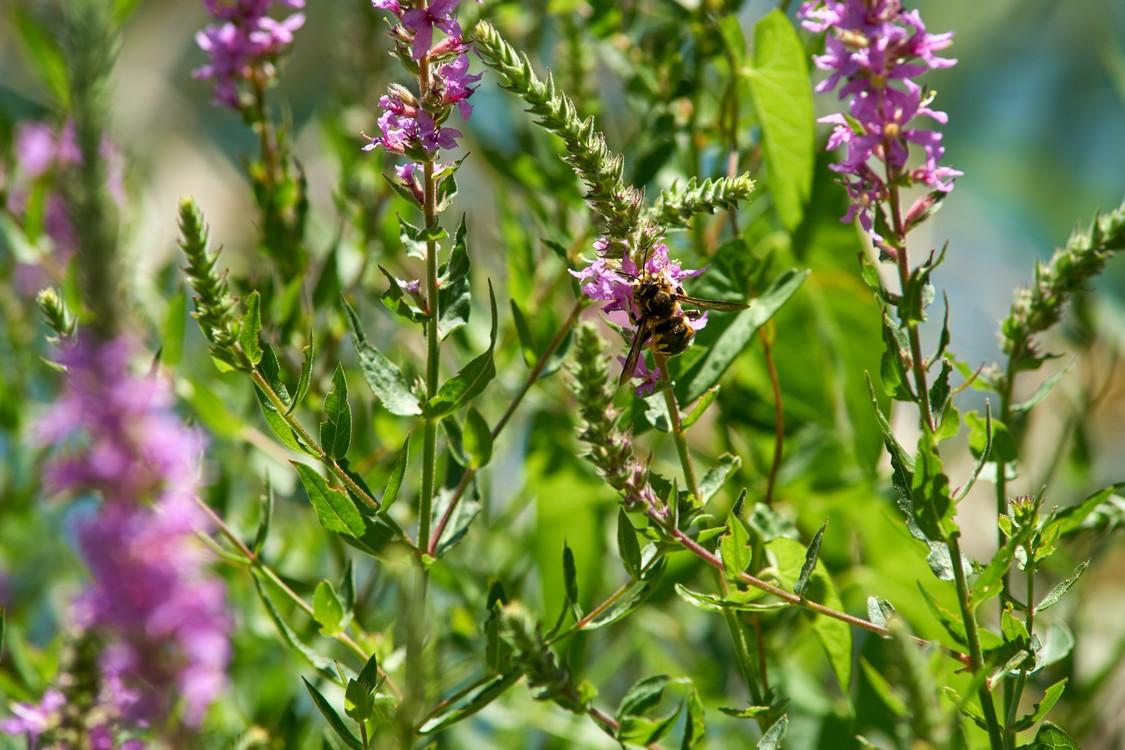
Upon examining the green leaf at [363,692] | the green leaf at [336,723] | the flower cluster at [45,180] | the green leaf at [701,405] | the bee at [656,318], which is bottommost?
the flower cluster at [45,180]

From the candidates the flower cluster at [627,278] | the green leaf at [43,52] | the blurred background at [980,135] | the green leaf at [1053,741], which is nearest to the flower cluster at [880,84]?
the flower cluster at [627,278]

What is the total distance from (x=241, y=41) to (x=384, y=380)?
0.20 metres

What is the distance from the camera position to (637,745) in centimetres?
36

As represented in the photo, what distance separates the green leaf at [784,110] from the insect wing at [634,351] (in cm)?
14

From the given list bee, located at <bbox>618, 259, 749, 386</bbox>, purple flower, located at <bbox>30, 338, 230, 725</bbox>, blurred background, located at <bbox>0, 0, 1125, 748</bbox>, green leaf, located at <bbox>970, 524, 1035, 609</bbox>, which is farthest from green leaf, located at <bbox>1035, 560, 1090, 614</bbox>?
blurred background, located at <bbox>0, 0, 1125, 748</bbox>

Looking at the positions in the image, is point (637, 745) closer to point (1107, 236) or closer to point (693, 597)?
point (693, 597)

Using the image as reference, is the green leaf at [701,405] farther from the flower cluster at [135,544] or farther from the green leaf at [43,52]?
the green leaf at [43,52]

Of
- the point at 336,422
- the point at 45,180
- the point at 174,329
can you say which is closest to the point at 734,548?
the point at 336,422

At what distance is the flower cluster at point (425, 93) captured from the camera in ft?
1.03

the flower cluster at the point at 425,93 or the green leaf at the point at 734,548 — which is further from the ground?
the flower cluster at the point at 425,93

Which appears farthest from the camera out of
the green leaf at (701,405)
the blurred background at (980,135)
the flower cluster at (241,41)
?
the blurred background at (980,135)

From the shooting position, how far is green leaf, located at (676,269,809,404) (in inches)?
15.8

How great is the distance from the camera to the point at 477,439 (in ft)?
1.17

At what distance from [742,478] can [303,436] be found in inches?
8.8
